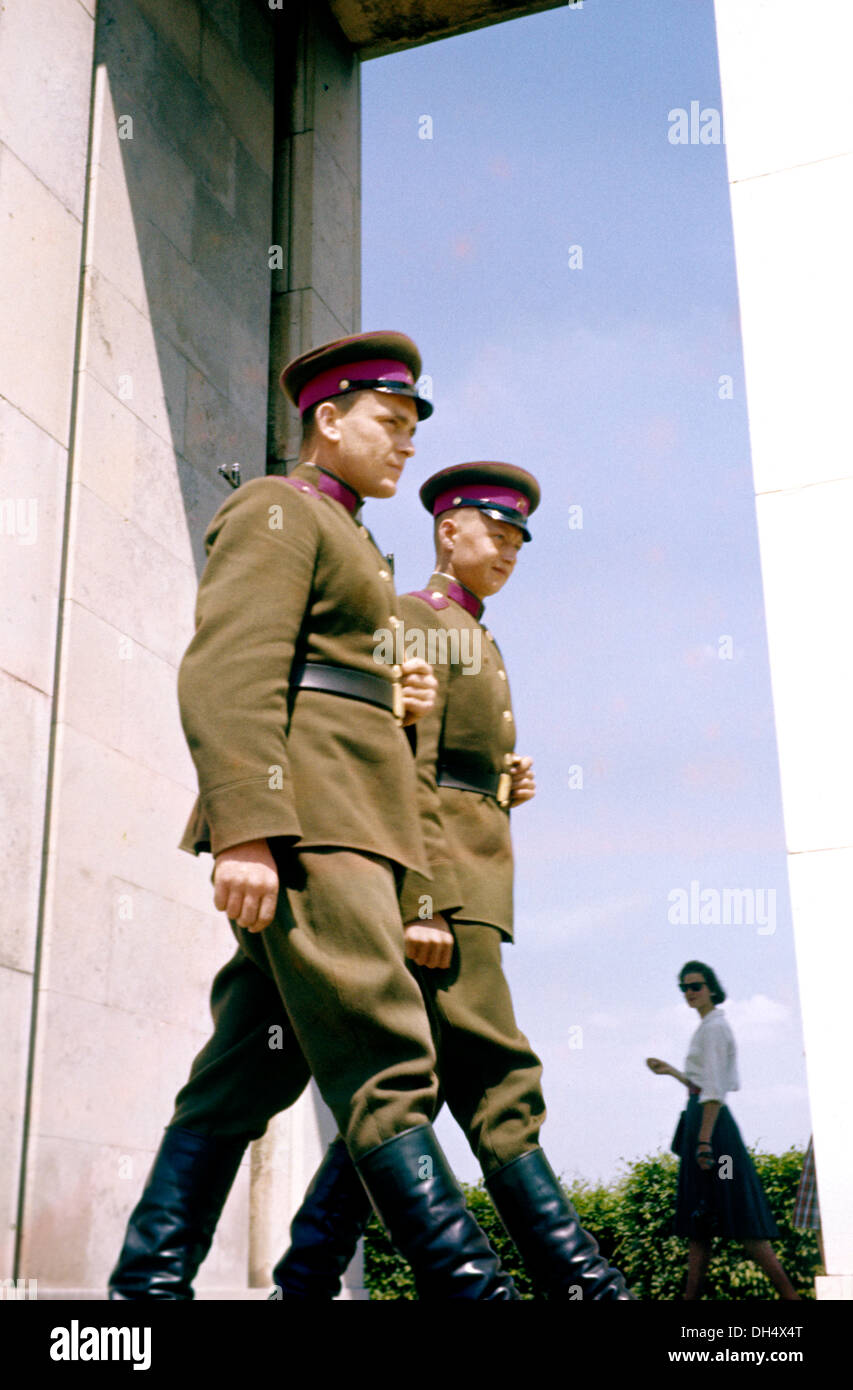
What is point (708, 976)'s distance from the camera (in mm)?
8148

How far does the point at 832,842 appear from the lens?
4035 mm

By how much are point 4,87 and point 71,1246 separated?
14.8 feet

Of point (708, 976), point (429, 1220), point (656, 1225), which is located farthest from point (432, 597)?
point (656, 1225)

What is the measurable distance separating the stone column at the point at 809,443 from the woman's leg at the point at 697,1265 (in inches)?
170

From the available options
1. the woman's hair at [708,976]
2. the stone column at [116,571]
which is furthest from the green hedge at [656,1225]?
the stone column at [116,571]

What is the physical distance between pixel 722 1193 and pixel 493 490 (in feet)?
14.2

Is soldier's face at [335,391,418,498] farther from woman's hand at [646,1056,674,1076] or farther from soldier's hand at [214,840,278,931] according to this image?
woman's hand at [646,1056,674,1076]

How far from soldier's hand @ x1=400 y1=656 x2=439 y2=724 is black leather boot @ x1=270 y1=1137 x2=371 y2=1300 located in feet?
4.27

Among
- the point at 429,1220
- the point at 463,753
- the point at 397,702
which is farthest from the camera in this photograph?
the point at 463,753

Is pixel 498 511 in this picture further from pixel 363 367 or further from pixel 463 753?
pixel 363 367

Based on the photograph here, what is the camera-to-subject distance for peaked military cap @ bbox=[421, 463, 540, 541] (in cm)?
529
